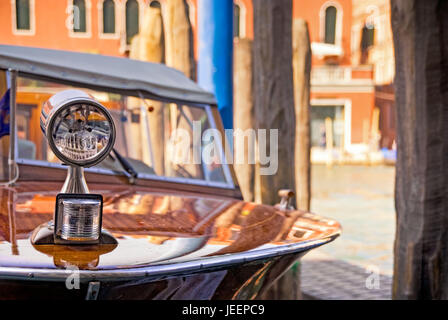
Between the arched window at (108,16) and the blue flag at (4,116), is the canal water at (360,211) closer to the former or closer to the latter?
the blue flag at (4,116)

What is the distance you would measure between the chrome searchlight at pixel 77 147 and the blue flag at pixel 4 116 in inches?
46.7

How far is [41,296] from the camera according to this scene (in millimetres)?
2188

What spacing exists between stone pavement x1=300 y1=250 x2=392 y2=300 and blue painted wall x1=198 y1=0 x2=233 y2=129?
1.77 metres

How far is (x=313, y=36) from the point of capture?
29.0 metres

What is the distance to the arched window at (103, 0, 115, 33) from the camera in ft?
86.1

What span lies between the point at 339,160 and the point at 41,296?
2307 cm

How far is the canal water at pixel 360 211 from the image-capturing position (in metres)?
7.59

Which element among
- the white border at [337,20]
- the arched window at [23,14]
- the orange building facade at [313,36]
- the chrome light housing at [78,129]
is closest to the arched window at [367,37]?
the orange building facade at [313,36]

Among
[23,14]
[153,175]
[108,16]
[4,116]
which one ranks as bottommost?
[153,175]

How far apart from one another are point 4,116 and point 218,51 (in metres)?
3.32

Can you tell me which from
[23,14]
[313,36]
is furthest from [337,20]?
[23,14]

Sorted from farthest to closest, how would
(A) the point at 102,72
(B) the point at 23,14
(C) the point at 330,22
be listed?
1. (C) the point at 330,22
2. (B) the point at 23,14
3. (A) the point at 102,72

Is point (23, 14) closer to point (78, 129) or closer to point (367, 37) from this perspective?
point (367, 37)

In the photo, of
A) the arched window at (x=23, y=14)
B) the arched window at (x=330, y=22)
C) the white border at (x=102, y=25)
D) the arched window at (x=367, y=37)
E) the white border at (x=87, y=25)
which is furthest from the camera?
the arched window at (x=367, y=37)
